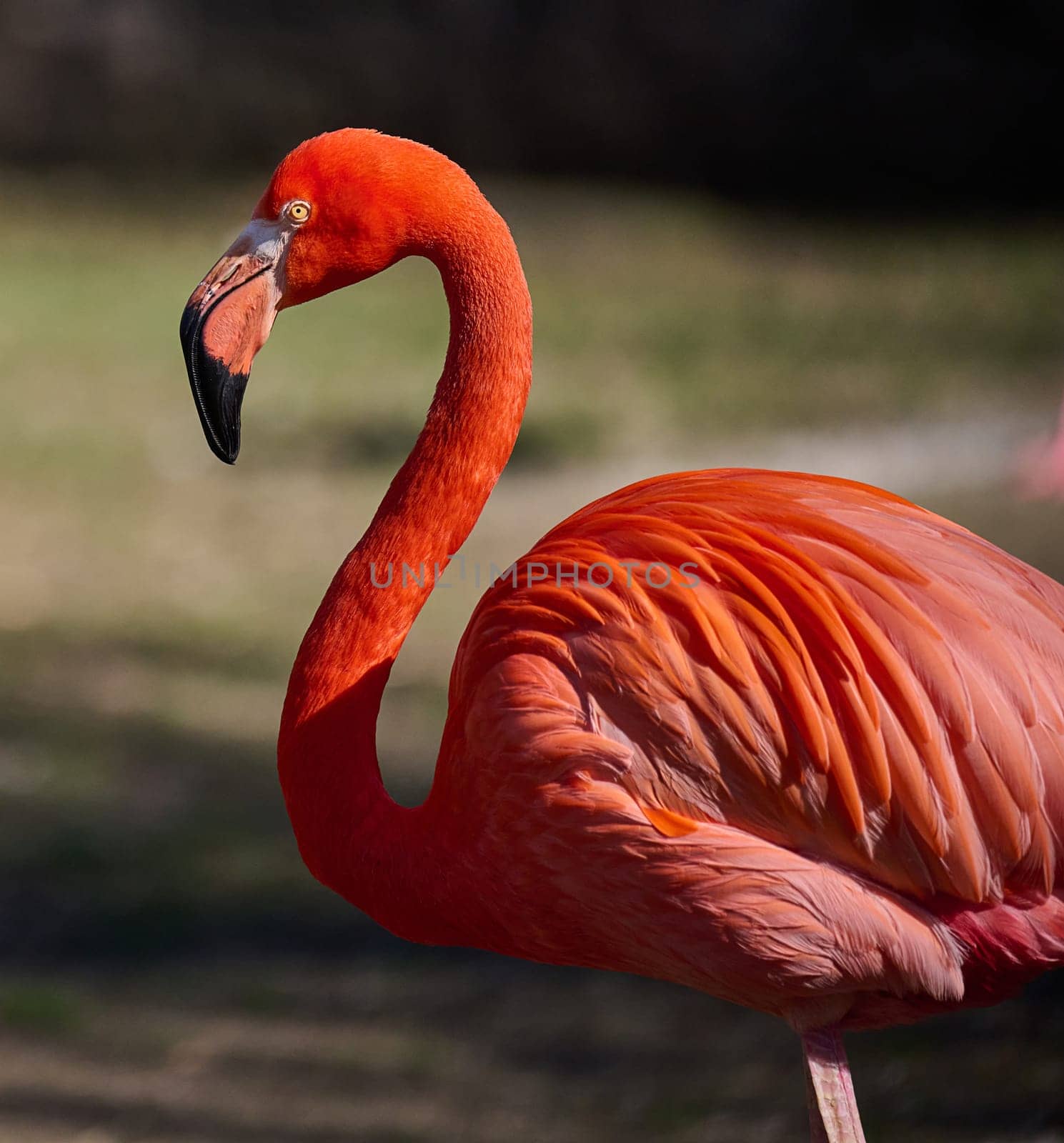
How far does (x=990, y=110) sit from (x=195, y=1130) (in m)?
9.07

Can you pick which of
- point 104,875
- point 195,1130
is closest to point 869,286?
point 104,875

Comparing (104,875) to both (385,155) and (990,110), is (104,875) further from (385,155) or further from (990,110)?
(990,110)

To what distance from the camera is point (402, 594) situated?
2.05 m

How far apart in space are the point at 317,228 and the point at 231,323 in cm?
17

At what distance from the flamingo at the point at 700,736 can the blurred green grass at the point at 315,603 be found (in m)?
0.90

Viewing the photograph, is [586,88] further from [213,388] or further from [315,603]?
[213,388]

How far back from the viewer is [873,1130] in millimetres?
2564

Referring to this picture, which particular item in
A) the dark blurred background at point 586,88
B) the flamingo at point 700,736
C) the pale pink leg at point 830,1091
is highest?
the dark blurred background at point 586,88

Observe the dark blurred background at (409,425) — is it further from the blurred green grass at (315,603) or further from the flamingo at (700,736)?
the flamingo at (700,736)

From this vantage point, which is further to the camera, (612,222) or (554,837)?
(612,222)

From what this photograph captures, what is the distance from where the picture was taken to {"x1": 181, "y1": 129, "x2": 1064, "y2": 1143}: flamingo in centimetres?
177

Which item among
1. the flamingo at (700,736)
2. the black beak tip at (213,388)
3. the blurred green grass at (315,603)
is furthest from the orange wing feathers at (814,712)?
the blurred green grass at (315,603)

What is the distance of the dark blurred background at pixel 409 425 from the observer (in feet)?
9.26

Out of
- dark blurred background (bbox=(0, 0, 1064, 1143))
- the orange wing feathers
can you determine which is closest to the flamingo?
the orange wing feathers
